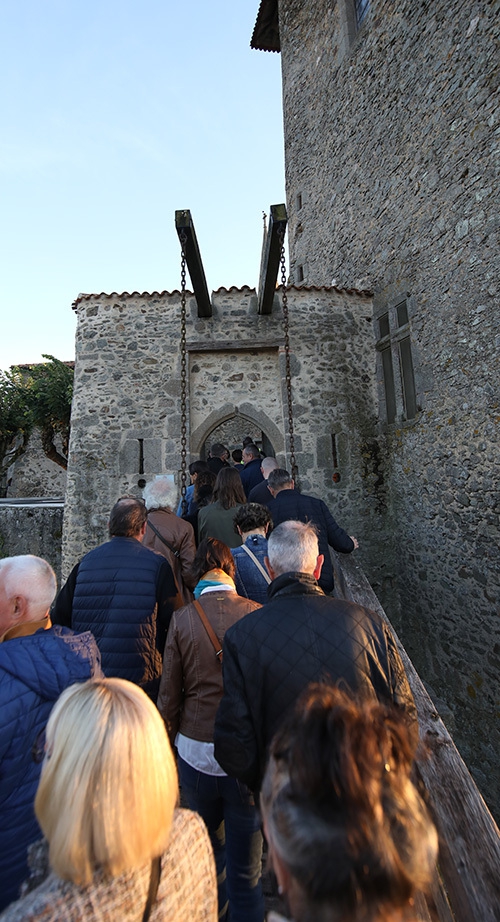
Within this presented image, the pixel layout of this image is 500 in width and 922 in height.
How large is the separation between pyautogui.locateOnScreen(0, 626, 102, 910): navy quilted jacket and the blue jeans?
2.50 ft

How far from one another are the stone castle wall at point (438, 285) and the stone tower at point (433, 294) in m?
0.02

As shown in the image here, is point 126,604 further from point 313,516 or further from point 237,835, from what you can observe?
point 313,516

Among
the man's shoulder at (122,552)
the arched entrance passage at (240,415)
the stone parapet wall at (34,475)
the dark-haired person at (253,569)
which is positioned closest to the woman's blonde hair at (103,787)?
the man's shoulder at (122,552)

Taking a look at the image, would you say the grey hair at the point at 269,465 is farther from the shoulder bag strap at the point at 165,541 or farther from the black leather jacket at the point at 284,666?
the black leather jacket at the point at 284,666

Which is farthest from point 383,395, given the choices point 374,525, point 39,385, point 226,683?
point 39,385

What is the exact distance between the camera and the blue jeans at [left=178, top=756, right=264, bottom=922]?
187 cm

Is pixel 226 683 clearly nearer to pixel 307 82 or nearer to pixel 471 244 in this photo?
pixel 471 244

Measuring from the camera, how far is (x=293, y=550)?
1.88m

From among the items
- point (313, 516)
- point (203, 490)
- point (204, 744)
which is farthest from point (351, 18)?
point (204, 744)

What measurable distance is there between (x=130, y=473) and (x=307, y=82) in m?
8.73

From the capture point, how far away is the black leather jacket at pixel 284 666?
1584 mm

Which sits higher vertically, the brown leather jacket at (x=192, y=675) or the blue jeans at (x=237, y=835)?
the brown leather jacket at (x=192, y=675)

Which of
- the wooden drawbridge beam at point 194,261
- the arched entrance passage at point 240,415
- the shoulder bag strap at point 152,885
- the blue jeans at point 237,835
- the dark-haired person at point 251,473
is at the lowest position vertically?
the blue jeans at point 237,835

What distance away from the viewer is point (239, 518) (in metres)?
2.98
